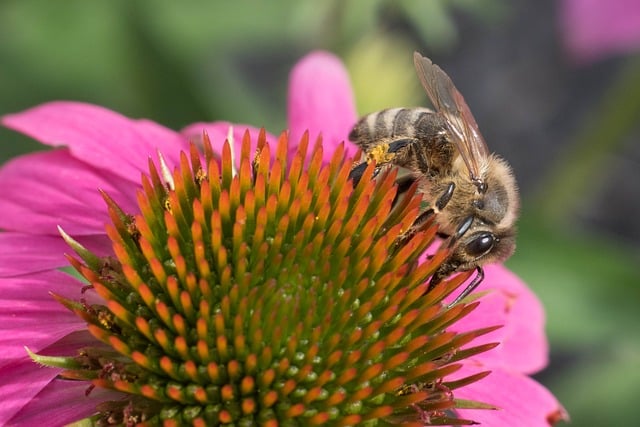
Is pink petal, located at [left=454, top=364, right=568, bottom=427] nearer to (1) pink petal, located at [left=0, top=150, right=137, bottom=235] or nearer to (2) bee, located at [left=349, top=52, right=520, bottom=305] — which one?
(2) bee, located at [left=349, top=52, right=520, bottom=305]

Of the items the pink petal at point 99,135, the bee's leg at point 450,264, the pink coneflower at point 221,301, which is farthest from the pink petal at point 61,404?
the bee's leg at point 450,264

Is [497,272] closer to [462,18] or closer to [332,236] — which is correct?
[332,236]

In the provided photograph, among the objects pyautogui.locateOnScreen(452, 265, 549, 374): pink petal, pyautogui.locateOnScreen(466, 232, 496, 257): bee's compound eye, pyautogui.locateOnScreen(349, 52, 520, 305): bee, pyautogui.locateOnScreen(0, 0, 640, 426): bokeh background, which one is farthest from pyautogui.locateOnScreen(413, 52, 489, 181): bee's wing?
pyautogui.locateOnScreen(0, 0, 640, 426): bokeh background

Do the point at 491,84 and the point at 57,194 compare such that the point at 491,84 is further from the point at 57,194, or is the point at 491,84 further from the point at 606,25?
the point at 57,194

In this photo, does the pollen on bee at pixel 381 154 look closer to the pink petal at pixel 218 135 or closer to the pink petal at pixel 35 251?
the pink petal at pixel 218 135

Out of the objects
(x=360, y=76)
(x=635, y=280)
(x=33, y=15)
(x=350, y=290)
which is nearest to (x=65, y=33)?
(x=33, y=15)

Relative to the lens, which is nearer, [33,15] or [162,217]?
[162,217]
